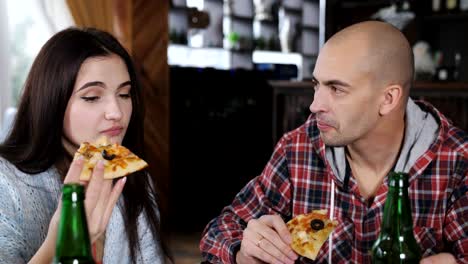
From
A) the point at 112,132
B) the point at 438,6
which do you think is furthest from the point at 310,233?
the point at 438,6

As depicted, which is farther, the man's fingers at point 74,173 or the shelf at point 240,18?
the shelf at point 240,18

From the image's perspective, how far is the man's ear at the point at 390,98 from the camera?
176 cm

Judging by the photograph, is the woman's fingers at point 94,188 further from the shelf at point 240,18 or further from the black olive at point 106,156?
the shelf at point 240,18

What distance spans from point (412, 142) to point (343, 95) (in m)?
0.27

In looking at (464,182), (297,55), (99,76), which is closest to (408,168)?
(464,182)

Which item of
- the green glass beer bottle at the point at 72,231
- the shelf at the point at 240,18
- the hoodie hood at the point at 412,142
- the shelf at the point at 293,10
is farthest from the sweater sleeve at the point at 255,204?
the shelf at the point at 293,10

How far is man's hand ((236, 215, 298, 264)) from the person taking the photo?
1.40 meters

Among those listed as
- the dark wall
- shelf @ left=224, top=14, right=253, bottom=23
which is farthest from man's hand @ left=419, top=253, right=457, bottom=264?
shelf @ left=224, top=14, right=253, bottom=23

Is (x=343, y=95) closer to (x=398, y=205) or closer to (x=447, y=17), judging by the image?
(x=398, y=205)

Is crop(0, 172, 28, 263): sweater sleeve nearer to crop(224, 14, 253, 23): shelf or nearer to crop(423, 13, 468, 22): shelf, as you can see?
crop(423, 13, 468, 22): shelf

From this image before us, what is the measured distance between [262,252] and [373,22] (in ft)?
2.69

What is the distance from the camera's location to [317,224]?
1.40 metres

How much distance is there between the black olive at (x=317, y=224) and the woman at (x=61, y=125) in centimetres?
51

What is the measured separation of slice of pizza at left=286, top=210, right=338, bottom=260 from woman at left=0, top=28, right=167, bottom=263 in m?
0.48
